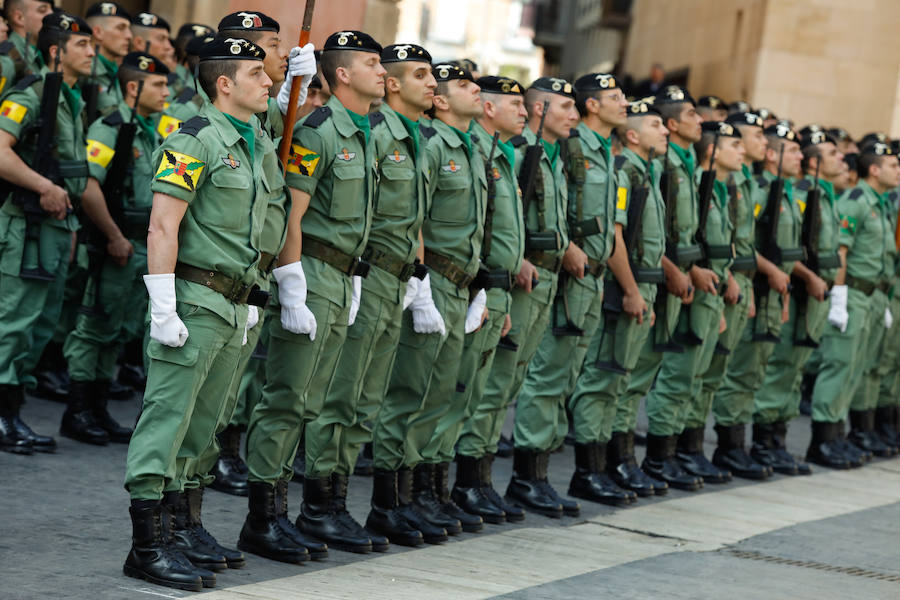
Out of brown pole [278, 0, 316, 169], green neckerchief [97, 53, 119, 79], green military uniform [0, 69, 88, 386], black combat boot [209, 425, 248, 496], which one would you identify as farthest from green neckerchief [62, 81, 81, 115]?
brown pole [278, 0, 316, 169]

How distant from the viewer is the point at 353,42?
637 cm

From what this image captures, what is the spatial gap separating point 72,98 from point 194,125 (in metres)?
2.57

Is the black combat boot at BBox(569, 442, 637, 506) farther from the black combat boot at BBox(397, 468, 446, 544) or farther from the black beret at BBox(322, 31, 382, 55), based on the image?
the black beret at BBox(322, 31, 382, 55)

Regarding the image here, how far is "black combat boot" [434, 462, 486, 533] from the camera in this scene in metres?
7.21

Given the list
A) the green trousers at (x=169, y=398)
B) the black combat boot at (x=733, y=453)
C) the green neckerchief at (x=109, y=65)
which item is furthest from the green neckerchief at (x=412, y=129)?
the black combat boot at (x=733, y=453)

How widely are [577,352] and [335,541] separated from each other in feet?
7.23

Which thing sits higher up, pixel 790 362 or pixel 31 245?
pixel 31 245

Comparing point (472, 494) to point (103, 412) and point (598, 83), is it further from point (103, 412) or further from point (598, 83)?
point (598, 83)

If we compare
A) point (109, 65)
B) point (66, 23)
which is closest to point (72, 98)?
Answer: point (66, 23)

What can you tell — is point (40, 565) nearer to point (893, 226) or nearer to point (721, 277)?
point (721, 277)

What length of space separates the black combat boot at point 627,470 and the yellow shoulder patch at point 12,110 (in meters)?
3.65

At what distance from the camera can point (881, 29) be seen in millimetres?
19719

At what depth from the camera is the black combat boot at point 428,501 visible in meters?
7.03

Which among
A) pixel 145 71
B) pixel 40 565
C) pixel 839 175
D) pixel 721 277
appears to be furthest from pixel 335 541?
pixel 839 175
